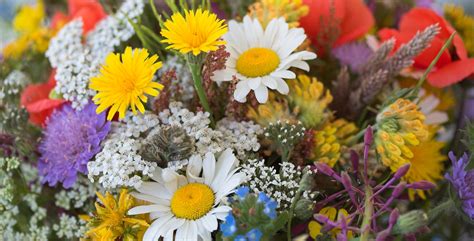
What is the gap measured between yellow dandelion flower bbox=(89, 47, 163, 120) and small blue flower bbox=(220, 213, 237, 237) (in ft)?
0.43

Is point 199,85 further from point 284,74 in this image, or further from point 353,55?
point 353,55

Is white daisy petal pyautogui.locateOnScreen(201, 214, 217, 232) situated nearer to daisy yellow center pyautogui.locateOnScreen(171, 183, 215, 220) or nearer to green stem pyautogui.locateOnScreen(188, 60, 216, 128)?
daisy yellow center pyautogui.locateOnScreen(171, 183, 215, 220)

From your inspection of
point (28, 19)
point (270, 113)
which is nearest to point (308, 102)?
point (270, 113)

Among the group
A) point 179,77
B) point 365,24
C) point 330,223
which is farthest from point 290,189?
point 365,24

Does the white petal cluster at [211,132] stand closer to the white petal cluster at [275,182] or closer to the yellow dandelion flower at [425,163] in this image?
the white petal cluster at [275,182]

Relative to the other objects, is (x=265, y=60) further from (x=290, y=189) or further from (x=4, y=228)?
(x=4, y=228)

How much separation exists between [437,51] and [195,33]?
311 mm

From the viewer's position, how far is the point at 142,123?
0.59m

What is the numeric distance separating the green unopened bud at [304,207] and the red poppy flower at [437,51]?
265mm

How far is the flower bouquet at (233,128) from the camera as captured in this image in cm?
53

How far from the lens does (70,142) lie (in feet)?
2.05

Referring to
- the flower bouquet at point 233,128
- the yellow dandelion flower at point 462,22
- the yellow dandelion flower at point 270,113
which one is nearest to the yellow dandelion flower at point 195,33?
the flower bouquet at point 233,128

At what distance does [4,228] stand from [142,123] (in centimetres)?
21

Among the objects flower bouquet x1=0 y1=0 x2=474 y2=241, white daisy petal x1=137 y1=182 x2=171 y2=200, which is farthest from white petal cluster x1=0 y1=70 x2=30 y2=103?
white daisy petal x1=137 y1=182 x2=171 y2=200
